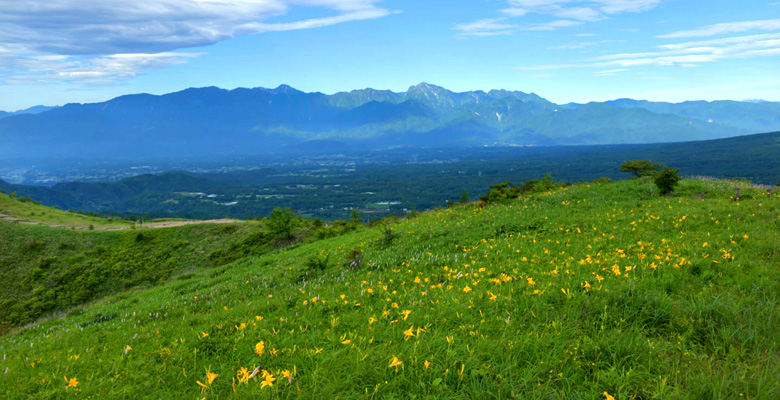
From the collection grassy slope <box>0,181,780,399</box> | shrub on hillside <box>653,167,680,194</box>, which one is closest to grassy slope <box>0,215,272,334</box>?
grassy slope <box>0,181,780,399</box>

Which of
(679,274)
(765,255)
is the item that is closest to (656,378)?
(679,274)

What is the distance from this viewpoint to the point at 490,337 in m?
4.74

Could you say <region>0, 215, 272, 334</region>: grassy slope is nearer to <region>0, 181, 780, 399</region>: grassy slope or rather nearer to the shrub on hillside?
<region>0, 181, 780, 399</region>: grassy slope

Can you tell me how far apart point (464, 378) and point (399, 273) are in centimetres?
529

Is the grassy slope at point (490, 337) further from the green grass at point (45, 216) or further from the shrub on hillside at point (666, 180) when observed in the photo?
the green grass at point (45, 216)

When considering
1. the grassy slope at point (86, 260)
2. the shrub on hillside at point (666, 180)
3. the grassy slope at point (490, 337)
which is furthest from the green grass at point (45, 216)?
the shrub on hillside at point (666, 180)

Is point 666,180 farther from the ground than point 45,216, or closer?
farther from the ground

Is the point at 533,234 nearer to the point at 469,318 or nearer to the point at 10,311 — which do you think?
the point at 469,318

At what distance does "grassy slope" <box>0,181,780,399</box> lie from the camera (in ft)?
12.6

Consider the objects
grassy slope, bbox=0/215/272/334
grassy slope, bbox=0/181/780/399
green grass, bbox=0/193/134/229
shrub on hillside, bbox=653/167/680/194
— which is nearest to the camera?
grassy slope, bbox=0/181/780/399

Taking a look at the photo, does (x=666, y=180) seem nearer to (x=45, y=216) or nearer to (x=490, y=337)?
(x=490, y=337)

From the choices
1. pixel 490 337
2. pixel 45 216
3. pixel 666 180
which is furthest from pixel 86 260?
pixel 666 180

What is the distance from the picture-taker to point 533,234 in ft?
40.0

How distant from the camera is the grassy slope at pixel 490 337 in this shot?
3.84m
